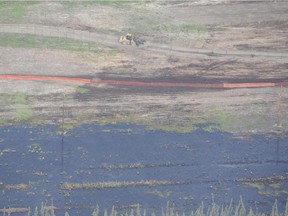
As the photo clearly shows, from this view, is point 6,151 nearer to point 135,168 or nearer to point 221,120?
point 135,168

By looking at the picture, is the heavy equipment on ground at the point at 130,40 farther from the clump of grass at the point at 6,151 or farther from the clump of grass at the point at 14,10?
the clump of grass at the point at 6,151

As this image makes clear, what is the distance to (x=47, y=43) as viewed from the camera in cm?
2803

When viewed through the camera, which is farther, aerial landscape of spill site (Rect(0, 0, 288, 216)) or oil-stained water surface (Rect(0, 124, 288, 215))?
aerial landscape of spill site (Rect(0, 0, 288, 216))

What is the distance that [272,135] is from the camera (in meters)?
24.1

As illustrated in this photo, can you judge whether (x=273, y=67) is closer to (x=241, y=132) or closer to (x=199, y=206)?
(x=241, y=132)

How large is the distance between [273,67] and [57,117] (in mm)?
9302

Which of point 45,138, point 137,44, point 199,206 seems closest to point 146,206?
point 199,206

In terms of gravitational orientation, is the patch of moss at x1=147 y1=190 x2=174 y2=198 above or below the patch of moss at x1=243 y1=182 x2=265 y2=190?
below

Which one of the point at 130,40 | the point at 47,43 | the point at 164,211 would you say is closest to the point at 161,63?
the point at 130,40

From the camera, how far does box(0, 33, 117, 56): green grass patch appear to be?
2783cm

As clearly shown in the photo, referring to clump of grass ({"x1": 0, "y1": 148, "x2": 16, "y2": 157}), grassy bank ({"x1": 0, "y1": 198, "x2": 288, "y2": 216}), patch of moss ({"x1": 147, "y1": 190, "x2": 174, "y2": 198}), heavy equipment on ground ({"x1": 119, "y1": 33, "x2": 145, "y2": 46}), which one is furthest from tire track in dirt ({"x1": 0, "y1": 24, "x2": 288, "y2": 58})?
grassy bank ({"x1": 0, "y1": 198, "x2": 288, "y2": 216})

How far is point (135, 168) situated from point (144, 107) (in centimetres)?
384

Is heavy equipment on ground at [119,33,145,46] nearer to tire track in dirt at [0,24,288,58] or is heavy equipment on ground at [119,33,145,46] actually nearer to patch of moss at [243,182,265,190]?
tire track in dirt at [0,24,288,58]

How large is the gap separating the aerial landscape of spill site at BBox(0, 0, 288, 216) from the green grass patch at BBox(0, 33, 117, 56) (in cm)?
7
